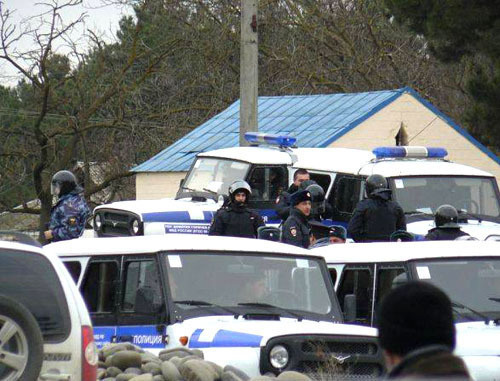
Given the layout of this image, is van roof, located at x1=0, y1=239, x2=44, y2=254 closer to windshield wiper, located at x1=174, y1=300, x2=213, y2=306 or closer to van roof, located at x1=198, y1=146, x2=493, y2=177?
windshield wiper, located at x1=174, y1=300, x2=213, y2=306

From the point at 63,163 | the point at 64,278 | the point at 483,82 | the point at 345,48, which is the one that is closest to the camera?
the point at 64,278

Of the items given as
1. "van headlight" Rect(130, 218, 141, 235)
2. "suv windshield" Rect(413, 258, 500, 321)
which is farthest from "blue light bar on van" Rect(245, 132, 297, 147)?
"suv windshield" Rect(413, 258, 500, 321)

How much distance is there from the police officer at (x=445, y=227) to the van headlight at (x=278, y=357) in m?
4.72

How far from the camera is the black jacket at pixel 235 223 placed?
41.8ft

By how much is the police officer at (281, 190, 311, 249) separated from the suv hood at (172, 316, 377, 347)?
299 cm

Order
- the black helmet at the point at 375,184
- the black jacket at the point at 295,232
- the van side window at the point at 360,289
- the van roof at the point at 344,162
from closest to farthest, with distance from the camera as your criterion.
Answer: the van side window at the point at 360,289, the black jacket at the point at 295,232, the black helmet at the point at 375,184, the van roof at the point at 344,162

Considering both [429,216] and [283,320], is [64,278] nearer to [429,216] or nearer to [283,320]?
[283,320]

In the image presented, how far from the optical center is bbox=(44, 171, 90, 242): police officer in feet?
43.0

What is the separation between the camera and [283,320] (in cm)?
890

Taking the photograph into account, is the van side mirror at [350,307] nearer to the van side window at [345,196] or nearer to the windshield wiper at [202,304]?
the windshield wiper at [202,304]

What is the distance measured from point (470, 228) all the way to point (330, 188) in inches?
78.9

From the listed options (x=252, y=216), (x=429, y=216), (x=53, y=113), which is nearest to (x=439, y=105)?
(x=53, y=113)

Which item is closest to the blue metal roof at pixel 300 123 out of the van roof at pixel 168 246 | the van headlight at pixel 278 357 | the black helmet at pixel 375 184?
the black helmet at pixel 375 184

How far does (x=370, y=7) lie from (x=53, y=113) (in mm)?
10088
